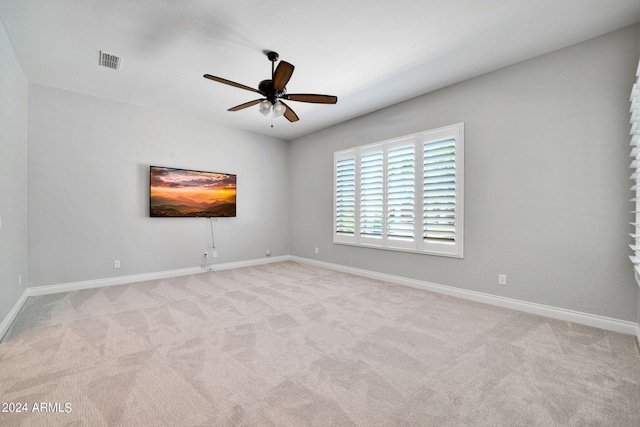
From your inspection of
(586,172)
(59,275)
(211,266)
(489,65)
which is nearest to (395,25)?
(489,65)

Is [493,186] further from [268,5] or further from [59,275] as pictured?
[59,275]

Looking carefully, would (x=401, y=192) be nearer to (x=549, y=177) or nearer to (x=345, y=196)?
(x=345, y=196)

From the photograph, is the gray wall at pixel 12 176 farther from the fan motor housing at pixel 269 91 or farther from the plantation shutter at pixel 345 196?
the plantation shutter at pixel 345 196

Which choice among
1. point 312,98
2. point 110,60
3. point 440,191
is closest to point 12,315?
point 110,60

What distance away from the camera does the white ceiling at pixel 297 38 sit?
2424 mm

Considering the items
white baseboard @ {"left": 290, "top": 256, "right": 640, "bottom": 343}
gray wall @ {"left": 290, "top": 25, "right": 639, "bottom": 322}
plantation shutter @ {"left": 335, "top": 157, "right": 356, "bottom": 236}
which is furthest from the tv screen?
gray wall @ {"left": 290, "top": 25, "right": 639, "bottom": 322}

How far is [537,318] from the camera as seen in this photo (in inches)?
119

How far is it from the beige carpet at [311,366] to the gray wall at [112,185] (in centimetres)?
88

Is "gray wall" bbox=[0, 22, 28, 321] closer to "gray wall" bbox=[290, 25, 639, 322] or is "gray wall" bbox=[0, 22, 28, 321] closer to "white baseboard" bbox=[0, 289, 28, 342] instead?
"white baseboard" bbox=[0, 289, 28, 342]

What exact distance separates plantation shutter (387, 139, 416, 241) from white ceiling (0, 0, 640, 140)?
37.4 inches

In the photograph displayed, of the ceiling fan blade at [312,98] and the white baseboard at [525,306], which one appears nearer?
the white baseboard at [525,306]

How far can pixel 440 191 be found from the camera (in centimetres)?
390

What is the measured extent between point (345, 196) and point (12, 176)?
179 inches

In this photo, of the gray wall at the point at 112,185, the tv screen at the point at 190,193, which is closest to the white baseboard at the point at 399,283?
the gray wall at the point at 112,185
